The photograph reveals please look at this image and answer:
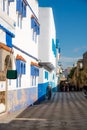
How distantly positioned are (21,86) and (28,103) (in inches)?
130

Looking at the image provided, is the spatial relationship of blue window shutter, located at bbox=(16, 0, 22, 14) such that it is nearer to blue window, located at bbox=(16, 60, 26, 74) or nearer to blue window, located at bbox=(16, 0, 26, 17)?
blue window, located at bbox=(16, 0, 26, 17)

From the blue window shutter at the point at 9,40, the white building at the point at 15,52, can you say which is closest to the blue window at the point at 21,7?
the white building at the point at 15,52

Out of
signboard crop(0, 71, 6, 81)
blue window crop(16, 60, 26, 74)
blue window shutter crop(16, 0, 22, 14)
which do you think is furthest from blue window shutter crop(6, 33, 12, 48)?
blue window shutter crop(16, 0, 22, 14)

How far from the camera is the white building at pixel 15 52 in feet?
47.7

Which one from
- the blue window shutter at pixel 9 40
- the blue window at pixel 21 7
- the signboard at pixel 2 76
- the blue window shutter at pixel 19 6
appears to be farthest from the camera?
the blue window at pixel 21 7

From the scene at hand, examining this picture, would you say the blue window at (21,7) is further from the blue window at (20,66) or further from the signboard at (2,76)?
the signboard at (2,76)

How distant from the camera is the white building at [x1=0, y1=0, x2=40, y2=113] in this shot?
14539 millimetres

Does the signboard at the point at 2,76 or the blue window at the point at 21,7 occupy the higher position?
the blue window at the point at 21,7

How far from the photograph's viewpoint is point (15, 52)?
58.2 feet

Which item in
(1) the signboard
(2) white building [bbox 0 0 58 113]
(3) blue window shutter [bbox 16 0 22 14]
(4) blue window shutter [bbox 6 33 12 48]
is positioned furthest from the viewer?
(3) blue window shutter [bbox 16 0 22 14]

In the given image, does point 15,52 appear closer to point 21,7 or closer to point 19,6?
point 19,6

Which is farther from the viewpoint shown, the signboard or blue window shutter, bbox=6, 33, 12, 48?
blue window shutter, bbox=6, 33, 12, 48

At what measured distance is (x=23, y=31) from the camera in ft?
67.2

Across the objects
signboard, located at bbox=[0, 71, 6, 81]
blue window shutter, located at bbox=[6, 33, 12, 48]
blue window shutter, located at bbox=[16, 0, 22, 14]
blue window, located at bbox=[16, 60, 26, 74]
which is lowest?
signboard, located at bbox=[0, 71, 6, 81]
